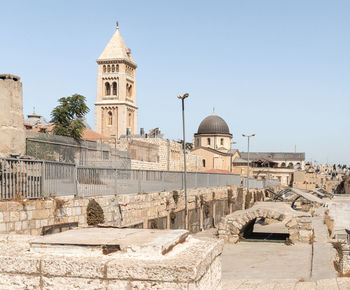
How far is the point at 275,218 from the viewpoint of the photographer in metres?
20.3

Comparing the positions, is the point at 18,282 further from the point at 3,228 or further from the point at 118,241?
the point at 3,228

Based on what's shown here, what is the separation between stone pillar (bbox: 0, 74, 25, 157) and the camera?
40.9ft

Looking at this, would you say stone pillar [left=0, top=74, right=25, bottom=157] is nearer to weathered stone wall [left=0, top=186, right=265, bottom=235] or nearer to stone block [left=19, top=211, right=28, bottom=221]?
weathered stone wall [left=0, top=186, right=265, bottom=235]

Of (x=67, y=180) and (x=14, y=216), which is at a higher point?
(x=67, y=180)

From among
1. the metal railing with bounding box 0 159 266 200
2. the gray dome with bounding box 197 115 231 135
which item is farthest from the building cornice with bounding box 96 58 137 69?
the metal railing with bounding box 0 159 266 200

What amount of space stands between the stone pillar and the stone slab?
31.7ft

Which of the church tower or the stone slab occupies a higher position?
the church tower

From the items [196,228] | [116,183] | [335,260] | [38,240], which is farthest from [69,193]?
[196,228]

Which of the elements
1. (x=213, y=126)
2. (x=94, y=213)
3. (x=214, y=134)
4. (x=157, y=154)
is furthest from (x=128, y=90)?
(x=94, y=213)

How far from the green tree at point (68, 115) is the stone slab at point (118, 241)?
24.1 metres

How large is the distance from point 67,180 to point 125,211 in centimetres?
332

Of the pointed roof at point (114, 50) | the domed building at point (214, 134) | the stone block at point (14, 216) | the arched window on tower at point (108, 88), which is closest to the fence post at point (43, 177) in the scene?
the stone block at point (14, 216)

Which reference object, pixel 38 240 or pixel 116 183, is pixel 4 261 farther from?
pixel 116 183

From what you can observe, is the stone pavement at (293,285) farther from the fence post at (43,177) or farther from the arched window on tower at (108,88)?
the arched window on tower at (108,88)
